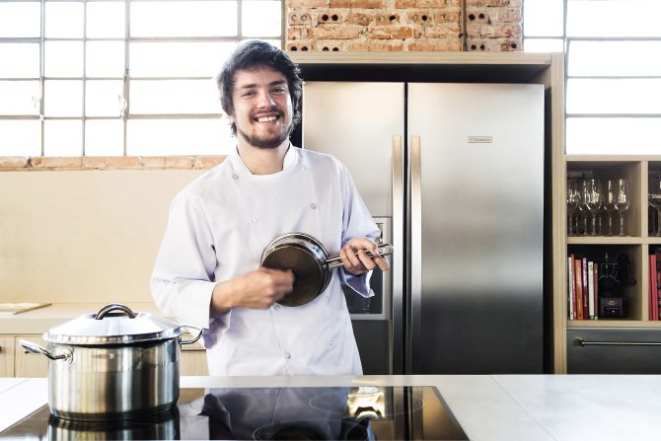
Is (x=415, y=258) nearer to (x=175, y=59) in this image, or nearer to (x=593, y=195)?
(x=593, y=195)

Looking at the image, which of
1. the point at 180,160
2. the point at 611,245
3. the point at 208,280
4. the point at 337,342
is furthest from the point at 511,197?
the point at 180,160

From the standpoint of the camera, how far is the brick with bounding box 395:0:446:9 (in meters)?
3.39

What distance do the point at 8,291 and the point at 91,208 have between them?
0.61m

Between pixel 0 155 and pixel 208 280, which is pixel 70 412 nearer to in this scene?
pixel 208 280

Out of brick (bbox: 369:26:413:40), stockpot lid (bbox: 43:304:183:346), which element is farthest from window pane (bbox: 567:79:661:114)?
stockpot lid (bbox: 43:304:183:346)

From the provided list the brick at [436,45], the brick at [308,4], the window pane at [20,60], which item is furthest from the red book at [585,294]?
the window pane at [20,60]

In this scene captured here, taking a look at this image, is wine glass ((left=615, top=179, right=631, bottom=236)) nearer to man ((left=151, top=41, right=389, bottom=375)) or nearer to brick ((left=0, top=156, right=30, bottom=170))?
man ((left=151, top=41, right=389, bottom=375))

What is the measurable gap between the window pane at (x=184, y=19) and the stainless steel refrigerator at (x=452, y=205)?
1.22m

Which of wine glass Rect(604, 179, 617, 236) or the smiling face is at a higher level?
the smiling face

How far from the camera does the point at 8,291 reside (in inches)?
129

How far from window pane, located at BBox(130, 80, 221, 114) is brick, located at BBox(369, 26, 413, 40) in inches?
38.2

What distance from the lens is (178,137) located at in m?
3.58

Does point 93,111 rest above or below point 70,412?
above

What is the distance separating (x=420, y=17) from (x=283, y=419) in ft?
9.06
